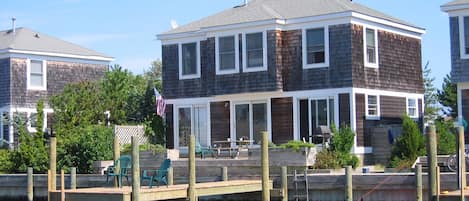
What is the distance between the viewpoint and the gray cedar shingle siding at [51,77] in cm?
4641

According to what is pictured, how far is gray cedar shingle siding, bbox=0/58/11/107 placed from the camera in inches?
1823

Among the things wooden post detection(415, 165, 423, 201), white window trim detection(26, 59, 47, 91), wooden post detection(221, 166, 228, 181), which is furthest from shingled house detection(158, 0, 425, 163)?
wooden post detection(415, 165, 423, 201)

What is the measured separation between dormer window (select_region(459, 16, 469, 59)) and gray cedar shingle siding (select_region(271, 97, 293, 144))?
7302 millimetres

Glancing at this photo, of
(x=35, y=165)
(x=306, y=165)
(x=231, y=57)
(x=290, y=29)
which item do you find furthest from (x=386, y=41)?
(x=35, y=165)

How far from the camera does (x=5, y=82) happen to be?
46.5 meters

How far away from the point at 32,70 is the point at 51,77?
1.22m

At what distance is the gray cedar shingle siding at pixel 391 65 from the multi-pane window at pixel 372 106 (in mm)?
461

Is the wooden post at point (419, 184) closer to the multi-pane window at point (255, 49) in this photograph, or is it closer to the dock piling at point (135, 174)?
the dock piling at point (135, 174)

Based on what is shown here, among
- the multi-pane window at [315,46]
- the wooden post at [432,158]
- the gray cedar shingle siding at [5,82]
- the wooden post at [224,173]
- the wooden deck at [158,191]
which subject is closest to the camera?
the wooden post at [432,158]

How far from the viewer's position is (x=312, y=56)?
36.9 metres

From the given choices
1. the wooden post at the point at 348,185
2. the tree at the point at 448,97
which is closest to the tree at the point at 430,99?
the tree at the point at 448,97

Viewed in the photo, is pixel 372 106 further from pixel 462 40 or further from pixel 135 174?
pixel 135 174

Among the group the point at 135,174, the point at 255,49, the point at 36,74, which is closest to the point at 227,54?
the point at 255,49

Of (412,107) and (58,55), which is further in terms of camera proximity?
(58,55)
